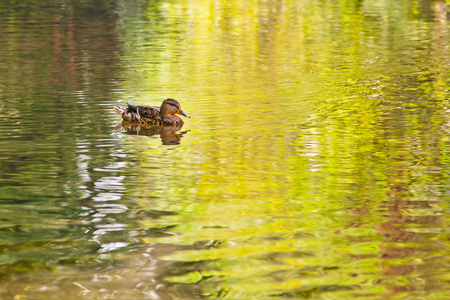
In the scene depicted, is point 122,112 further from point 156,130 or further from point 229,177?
point 229,177

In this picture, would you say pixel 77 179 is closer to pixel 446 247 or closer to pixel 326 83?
pixel 446 247

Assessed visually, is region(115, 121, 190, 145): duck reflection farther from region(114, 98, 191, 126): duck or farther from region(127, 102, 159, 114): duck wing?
region(127, 102, 159, 114): duck wing

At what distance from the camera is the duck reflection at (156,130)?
11180 mm

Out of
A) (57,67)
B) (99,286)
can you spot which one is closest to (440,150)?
(99,286)

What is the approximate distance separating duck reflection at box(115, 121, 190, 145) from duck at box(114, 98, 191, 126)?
70 mm

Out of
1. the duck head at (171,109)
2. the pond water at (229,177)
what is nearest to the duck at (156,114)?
the duck head at (171,109)

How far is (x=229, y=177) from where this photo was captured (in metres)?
8.47

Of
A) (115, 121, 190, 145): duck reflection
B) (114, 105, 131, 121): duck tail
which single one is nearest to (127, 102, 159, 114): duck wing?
(114, 105, 131, 121): duck tail

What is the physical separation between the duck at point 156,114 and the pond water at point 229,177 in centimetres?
19

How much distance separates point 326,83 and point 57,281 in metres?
10.1

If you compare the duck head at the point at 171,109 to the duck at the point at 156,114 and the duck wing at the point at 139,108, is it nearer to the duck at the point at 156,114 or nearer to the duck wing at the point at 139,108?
the duck at the point at 156,114

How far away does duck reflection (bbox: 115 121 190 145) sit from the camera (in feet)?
36.7

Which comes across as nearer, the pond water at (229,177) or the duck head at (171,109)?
the pond water at (229,177)

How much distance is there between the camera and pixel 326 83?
14883 millimetres
